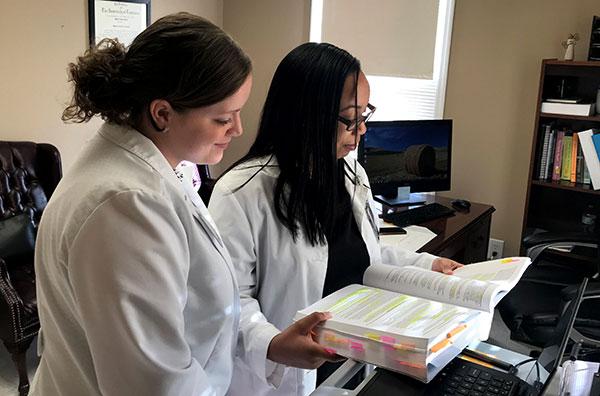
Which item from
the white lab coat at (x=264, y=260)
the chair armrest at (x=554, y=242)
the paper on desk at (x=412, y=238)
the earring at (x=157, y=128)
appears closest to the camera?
the earring at (x=157, y=128)

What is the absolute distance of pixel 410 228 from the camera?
2.48 metres

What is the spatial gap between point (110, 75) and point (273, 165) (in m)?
0.53

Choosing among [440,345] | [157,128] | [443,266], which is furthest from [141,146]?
[443,266]

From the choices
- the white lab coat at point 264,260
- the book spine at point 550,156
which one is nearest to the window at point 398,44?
the book spine at point 550,156

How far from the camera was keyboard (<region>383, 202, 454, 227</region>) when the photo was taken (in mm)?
2557

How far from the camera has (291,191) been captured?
1.28 meters

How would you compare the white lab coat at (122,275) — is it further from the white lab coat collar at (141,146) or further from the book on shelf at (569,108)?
the book on shelf at (569,108)

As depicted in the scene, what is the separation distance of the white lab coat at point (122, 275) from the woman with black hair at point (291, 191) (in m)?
0.34

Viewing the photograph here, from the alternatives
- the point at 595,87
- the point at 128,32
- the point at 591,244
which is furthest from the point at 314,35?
the point at 591,244

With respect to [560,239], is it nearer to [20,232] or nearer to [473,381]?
[473,381]

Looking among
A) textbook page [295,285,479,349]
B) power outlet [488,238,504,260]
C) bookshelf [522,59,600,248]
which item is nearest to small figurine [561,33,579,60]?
bookshelf [522,59,600,248]

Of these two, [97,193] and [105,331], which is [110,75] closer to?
[97,193]

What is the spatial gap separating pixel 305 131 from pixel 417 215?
1.50 metres

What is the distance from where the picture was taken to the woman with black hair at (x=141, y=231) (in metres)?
0.74
